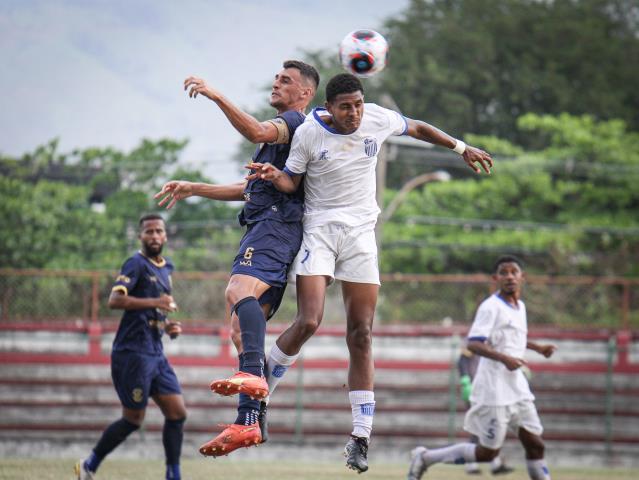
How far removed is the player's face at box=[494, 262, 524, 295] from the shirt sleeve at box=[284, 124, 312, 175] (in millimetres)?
3791

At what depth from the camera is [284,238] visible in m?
8.16

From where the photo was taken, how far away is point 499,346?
11.1m

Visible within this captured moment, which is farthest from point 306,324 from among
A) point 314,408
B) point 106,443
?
point 314,408

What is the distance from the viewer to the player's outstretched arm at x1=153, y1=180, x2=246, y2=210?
843 cm

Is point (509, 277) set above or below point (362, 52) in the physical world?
below

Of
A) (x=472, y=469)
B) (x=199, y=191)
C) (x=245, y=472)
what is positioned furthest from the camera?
(x=472, y=469)

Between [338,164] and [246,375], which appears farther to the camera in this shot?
[338,164]

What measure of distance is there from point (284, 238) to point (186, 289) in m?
15.6

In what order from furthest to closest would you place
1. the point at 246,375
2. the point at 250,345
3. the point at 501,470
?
the point at 501,470
the point at 250,345
the point at 246,375

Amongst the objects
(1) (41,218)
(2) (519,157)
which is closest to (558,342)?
(1) (41,218)

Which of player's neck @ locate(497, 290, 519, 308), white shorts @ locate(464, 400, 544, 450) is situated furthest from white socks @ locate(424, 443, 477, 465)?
player's neck @ locate(497, 290, 519, 308)

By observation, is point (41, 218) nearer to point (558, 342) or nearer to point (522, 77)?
point (558, 342)

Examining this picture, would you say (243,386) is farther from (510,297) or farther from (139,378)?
(510,297)

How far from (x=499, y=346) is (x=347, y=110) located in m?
4.13
